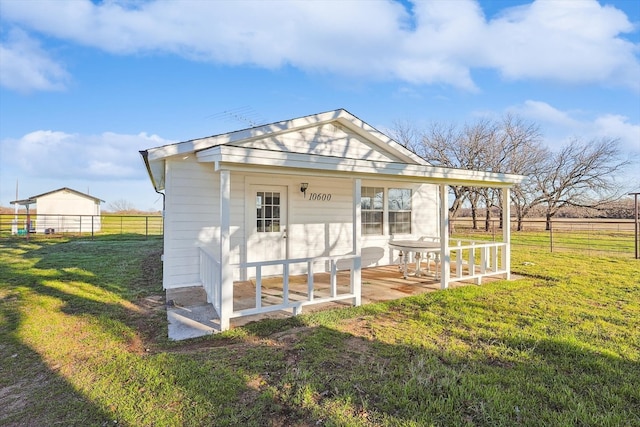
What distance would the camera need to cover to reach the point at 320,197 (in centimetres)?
736

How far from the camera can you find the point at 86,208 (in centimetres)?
2664

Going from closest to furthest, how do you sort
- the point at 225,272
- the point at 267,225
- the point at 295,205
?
the point at 225,272 → the point at 267,225 → the point at 295,205

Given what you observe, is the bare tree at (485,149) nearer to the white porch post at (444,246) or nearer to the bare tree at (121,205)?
the white porch post at (444,246)

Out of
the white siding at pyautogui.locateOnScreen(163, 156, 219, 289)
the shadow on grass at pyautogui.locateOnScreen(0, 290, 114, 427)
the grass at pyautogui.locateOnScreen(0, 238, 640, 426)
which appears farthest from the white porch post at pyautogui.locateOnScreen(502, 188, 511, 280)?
the shadow on grass at pyautogui.locateOnScreen(0, 290, 114, 427)

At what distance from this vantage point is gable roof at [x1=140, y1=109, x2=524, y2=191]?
4312 millimetres

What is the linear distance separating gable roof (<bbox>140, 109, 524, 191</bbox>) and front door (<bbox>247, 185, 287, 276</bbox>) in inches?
37.9

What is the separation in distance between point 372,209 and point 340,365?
5.47 meters

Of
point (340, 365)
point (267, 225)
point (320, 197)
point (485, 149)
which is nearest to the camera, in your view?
point (340, 365)

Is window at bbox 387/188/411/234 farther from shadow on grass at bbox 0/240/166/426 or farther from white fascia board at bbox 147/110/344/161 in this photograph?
shadow on grass at bbox 0/240/166/426

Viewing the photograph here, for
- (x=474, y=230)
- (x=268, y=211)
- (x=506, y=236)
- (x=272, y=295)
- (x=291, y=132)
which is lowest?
(x=272, y=295)

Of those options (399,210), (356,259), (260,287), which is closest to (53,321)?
(260,287)

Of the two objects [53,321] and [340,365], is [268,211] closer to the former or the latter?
[53,321]

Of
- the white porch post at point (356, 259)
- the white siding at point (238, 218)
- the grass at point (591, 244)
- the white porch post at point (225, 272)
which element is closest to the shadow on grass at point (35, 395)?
the white porch post at point (225, 272)

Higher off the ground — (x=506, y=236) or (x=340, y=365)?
(x=506, y=236)
